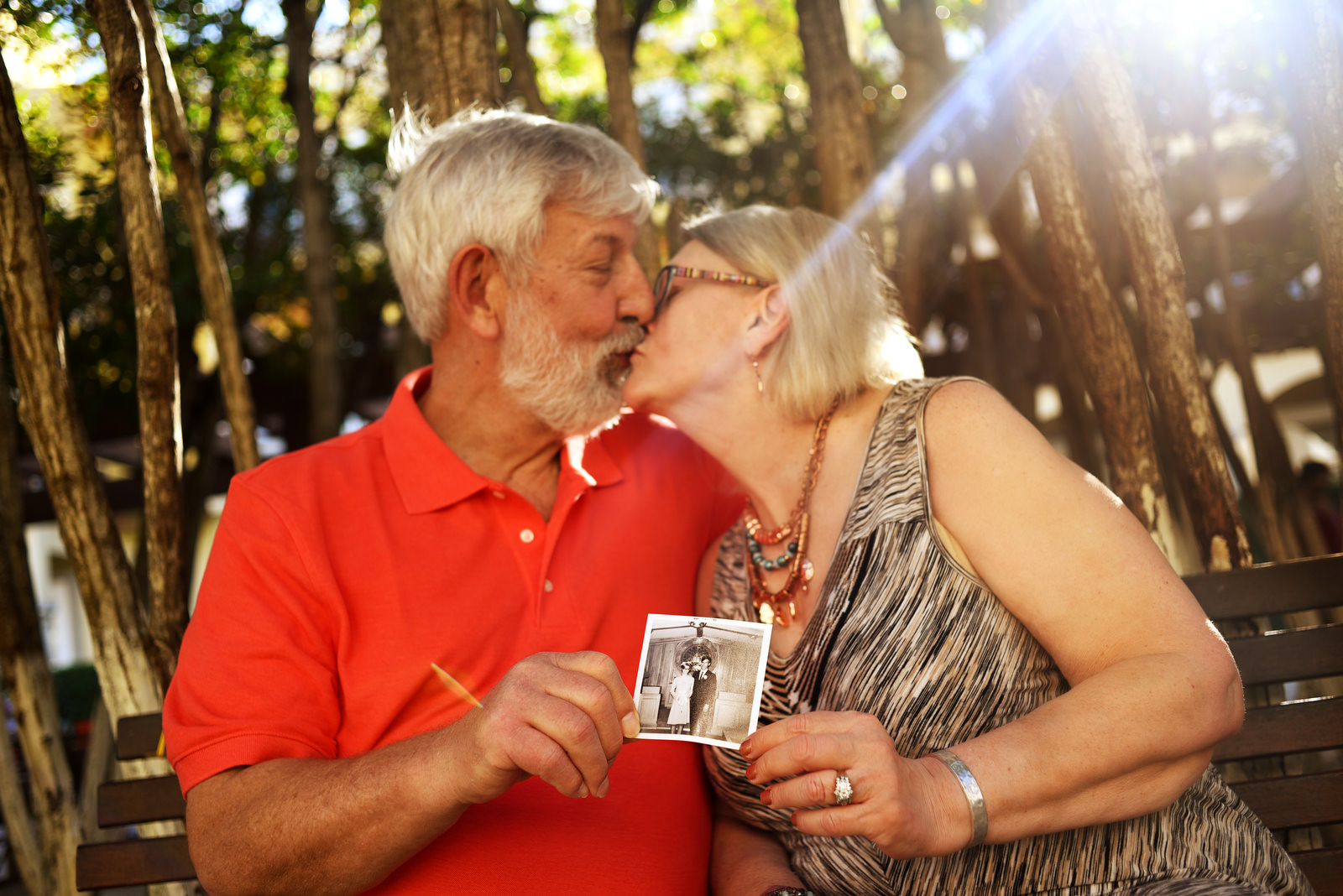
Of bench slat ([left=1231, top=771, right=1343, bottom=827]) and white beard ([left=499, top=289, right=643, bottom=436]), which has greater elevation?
white beard ([left=499, top=289, right=643, bottom=436])

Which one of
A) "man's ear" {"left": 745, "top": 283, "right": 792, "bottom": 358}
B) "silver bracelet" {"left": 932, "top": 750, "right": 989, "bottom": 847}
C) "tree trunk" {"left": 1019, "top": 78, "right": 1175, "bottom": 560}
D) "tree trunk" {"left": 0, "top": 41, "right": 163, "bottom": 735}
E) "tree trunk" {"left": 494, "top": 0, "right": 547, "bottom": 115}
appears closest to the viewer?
"silver bracelet" {"left": 932, "top": 750, "right": 989, "bottom": 847}

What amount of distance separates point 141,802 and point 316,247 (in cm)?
404

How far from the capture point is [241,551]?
2199mm

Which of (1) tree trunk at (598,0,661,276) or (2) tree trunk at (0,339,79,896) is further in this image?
(1) tree trunk at (598,0,661,276)

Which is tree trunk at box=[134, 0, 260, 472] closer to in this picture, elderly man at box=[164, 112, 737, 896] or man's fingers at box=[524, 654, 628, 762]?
elderly man at box=[164, 112, 737, 896]

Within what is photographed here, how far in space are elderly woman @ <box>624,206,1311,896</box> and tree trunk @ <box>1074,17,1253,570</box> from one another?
0.98m

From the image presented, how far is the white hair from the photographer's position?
2.74 meters

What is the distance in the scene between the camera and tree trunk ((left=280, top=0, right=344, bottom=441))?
572 centimetres

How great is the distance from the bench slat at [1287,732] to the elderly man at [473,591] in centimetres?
146

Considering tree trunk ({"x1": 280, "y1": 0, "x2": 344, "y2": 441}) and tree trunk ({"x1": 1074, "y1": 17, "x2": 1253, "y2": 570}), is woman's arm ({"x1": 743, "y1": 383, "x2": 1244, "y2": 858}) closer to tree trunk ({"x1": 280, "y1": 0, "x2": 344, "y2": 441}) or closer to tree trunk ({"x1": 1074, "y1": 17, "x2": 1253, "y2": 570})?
tree trunk ({"x1": 1074, "y1": 17, "x2": 1253, "y2": 570})

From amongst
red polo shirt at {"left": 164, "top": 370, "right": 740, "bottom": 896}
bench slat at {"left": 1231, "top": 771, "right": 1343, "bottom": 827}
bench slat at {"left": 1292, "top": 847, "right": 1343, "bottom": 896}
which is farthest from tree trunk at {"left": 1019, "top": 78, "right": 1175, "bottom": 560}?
red polo shirt at {"left": 164, "top": 370, "right": 740, "bottom": 896}

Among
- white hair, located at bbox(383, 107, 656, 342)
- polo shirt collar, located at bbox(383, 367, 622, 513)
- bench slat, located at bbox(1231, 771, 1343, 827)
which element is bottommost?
bench slat, located at bbox(1231, 771, 1343, 827)

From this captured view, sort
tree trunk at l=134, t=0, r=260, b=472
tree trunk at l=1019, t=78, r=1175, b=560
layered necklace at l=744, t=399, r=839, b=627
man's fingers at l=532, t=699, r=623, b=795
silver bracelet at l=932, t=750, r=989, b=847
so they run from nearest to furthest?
man's fingers at l=532, t=699, r=623, b=795 → silver bracelet at l=932, t=750, r=989, b=847 → layered necklace at l=744, t=399, r=839, b=627 → tree trunk at l=1019, t=78, r=1175, b=560 → tree trunk at l=134, t=0, r=260, b=472

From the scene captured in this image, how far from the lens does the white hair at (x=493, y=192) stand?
274 cm
